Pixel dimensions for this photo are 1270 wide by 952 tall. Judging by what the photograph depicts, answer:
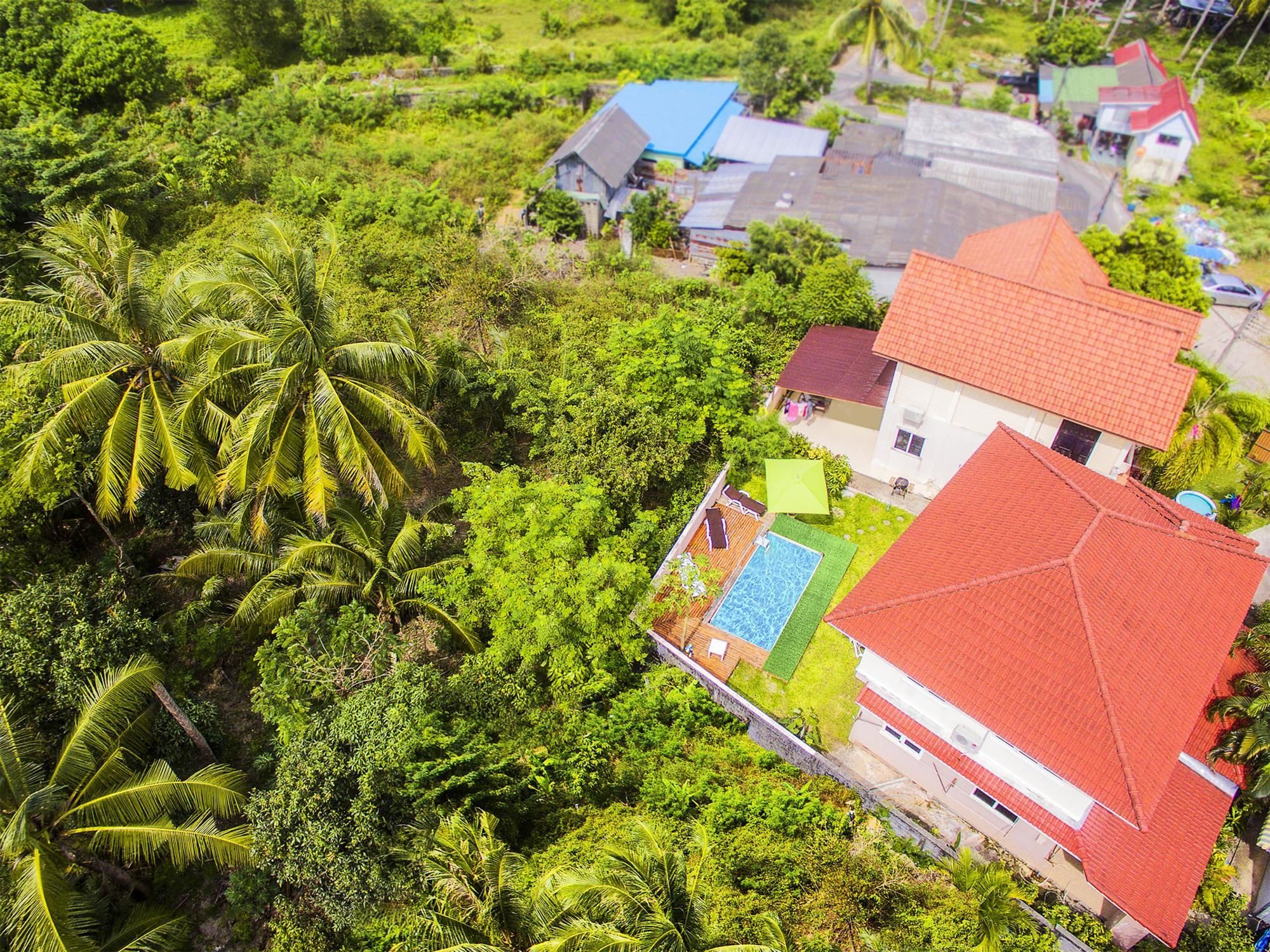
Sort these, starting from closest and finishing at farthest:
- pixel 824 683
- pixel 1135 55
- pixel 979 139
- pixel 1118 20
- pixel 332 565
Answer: pixel 332 565, pixel 824 683, pixel 979 139, pixel 1135 55, pixel 1118 20

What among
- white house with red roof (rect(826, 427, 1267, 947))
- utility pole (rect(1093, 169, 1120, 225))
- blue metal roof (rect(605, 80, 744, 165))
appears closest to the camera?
white house with red roof (rect(826, 427, 1267, 947))

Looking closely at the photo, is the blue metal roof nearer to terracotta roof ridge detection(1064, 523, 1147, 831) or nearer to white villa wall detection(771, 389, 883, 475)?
white villa wall detection(771, 389, 883, 475)

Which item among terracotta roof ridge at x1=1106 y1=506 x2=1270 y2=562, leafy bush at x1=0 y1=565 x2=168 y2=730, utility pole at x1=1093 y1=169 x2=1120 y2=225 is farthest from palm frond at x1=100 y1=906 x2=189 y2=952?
utility pole at x1=1093 y1=169 x2=1120 y2=225

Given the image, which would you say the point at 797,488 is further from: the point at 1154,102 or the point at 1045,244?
the point at 1154,102

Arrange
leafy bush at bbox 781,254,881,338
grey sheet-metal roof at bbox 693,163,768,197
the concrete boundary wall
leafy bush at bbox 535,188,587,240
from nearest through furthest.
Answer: the concrete boundary wall → leafy bush at bbox 781,254,881,338 → leafy bush at bbox 535,188,587,240 → grey sheet-metal roof at bbox 693,163,768,197

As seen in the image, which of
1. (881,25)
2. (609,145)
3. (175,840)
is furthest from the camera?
(881,25)

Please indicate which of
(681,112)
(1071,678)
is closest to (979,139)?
(681,112)
